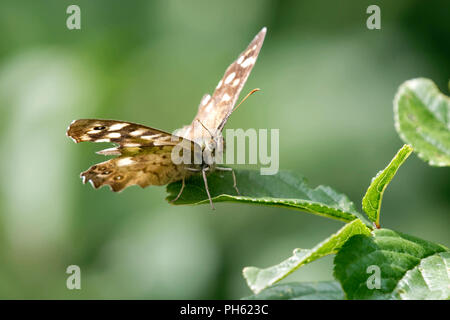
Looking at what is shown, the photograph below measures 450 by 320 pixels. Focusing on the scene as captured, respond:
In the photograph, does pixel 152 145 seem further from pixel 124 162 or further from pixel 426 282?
pixel 426 282

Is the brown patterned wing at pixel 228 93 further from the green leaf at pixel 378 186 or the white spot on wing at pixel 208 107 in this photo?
the green leaf at pixel 378 186

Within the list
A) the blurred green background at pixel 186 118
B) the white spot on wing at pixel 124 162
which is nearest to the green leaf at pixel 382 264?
the white spot on wing at pixel 124 162

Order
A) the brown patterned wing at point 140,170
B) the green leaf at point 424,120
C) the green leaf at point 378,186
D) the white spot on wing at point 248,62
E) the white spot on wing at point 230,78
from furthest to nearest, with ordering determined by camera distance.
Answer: the white spot on wing at point 230,78
the white spot on wing at point 248,62
the brown patterned wing at point 140,170
the green leaf at point 378,186
the green leaf at point 424,120

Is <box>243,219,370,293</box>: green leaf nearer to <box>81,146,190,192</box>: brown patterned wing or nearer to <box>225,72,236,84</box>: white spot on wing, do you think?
<box>81,146,190,192</box>: brown patterned wing

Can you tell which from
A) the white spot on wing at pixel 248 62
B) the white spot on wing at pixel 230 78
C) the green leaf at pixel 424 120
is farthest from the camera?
the white spot on wing at pixel 230 78

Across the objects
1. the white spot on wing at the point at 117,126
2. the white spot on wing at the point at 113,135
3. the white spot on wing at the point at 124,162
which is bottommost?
the white spot on wing at the point at 124,162

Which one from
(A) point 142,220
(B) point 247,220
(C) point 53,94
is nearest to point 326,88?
(B) point 247,220
